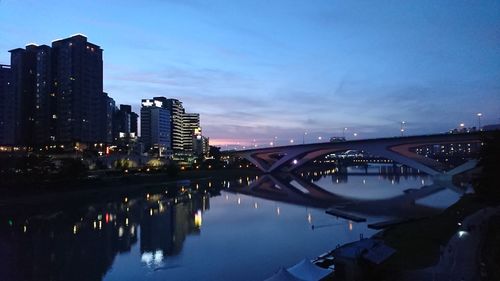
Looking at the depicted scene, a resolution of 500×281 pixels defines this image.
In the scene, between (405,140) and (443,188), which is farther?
(405,140)

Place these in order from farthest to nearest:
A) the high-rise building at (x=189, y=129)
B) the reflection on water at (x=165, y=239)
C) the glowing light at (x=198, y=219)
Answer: the high-rise building at (x=189, y=129) → the glowing light at (x=198, y=219) → the reflection on water at (x=165, y=239)

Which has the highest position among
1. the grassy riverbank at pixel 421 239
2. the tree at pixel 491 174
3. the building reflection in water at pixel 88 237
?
the tree at pixel 491 174

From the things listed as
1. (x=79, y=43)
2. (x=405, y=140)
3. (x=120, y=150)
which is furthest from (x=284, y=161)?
(x=79, y=43)

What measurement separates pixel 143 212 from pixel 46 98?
70.4 meters

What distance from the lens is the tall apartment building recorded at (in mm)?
88188

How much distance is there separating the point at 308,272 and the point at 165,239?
42.0 feet

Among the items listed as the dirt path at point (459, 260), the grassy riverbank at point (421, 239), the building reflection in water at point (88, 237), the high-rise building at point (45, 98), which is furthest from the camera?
the high-rise building at point (45, 98)

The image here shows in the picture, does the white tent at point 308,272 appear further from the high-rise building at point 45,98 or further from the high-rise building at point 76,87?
the high-rise building at point 45,98

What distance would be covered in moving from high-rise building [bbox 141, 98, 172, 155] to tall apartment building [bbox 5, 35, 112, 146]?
1780 inches

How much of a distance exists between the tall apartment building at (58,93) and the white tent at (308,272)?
84.8 metres

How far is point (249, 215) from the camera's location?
33.9m

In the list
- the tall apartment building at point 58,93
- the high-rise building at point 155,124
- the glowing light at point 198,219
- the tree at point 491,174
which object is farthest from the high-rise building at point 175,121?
the tree at point 491,174

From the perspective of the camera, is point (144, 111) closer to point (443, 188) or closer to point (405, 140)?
point (405, 140)

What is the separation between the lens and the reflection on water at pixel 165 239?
59.5 feet
